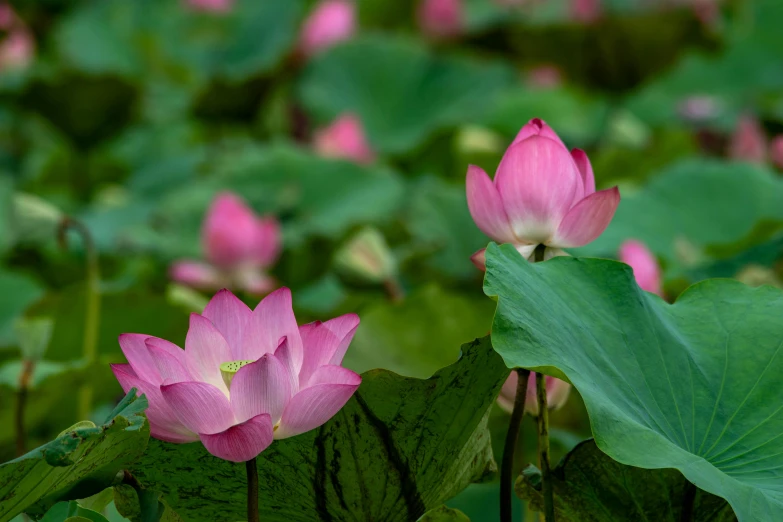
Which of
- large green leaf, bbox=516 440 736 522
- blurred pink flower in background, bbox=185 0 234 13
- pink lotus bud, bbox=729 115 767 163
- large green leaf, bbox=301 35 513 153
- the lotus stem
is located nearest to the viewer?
large green leaf, bbox=516 440 736 522

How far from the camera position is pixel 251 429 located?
526 mm

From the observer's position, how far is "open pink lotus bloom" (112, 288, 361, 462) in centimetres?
53

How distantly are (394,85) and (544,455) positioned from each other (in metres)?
2.18

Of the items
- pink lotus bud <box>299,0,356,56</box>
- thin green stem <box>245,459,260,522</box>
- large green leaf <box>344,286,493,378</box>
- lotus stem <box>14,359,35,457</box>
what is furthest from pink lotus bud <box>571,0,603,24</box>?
thin green stem <box>245,459,260,522</box>

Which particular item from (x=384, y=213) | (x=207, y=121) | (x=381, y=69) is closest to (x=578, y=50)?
(x=381, y=69)

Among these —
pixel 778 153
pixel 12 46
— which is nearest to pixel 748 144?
pixel 778 153

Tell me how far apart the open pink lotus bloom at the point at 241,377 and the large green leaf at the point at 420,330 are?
1.52 ft

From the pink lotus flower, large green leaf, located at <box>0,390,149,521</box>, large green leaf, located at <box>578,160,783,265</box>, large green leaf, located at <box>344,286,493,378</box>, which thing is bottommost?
large green leaf, located at <box>0,390,149,521</box>

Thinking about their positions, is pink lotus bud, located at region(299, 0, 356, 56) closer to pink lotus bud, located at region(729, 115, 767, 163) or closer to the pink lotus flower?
pink lotus bud, located at region(729, 115, 767, 163)

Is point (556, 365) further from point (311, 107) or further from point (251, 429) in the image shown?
point (311, 107)

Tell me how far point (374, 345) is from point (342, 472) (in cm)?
46

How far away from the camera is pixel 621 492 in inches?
25.2

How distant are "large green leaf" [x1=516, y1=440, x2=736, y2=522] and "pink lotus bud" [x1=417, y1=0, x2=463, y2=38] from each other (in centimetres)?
234

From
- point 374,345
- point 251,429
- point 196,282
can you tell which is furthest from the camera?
point 196,282
